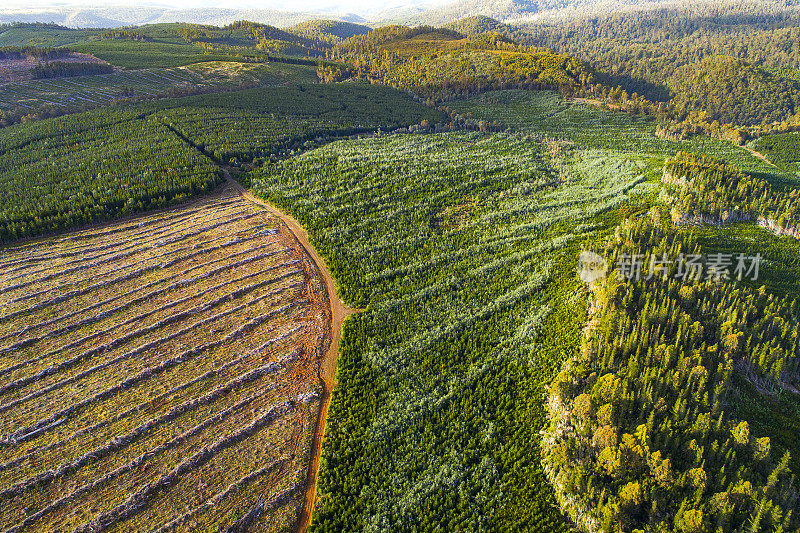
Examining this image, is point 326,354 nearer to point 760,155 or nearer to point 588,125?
point 588,125

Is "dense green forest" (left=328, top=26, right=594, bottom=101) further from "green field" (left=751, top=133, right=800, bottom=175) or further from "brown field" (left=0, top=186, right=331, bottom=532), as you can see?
"brown field" (left=0, top=186, right=331, bottom=532)

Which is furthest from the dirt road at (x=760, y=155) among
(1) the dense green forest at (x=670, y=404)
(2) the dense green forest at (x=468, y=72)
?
(1) the dense green forest at (x=670, y=404)

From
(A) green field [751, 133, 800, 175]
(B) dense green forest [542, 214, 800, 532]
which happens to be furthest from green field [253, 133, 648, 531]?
(A) green field [751, 133, 800, 175]

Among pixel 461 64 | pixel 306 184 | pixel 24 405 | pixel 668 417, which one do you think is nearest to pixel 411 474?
pixel 668 417

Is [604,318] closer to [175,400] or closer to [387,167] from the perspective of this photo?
[175,400]

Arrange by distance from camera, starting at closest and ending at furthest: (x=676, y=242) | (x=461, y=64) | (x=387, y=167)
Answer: (x=676, y=242)
(x=387, y=167)
(x=461, y=64)

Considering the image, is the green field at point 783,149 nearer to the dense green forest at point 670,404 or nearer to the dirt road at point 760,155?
the dirt road at point 760,155
